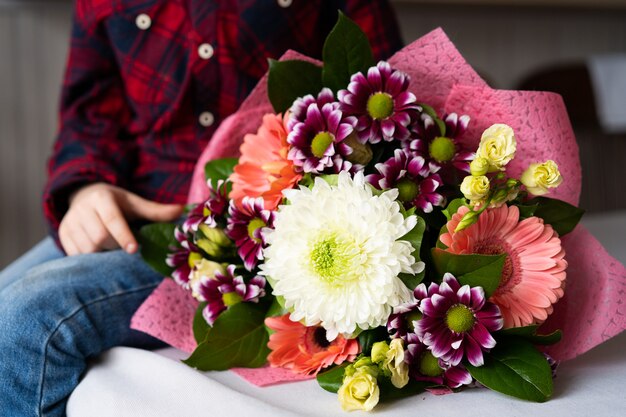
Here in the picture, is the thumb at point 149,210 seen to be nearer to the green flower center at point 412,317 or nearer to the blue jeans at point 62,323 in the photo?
the blue jeans at point 62,323

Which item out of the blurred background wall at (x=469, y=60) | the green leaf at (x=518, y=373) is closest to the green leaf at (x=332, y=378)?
the green leaf at (x=518, y=373)

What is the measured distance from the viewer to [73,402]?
645mm

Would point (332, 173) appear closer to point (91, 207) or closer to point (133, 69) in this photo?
point (91, 207)

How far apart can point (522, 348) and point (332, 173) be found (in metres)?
0.22

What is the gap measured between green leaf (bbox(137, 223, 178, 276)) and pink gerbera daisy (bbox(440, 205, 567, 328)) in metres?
0.32

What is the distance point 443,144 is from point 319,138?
11cm

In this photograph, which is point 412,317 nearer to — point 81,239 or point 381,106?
point 381,106

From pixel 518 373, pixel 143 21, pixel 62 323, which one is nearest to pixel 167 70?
pixel 143 21

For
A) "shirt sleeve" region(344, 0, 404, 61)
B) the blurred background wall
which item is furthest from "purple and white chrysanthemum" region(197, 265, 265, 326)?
the blurred background wall

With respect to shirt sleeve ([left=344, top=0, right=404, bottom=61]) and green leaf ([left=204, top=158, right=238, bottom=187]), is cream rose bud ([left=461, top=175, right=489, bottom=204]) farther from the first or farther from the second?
shirt sleeve ([left=344, top=0, right=404, bottom=61])

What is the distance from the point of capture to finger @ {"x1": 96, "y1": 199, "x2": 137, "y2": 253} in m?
0.76

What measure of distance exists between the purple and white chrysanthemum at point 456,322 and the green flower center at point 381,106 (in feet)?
0.50

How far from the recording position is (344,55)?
0.63 meters

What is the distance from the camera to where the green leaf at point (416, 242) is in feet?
1.76
